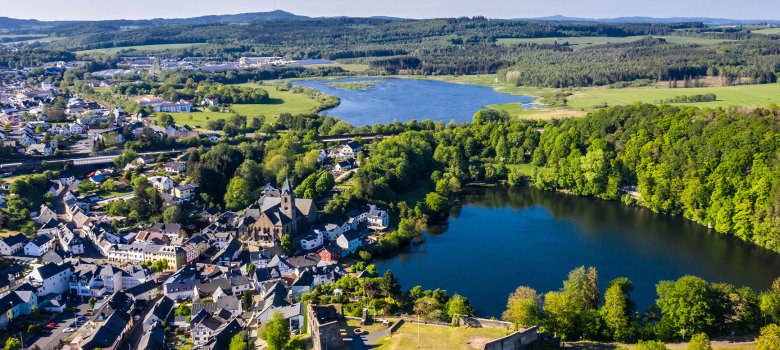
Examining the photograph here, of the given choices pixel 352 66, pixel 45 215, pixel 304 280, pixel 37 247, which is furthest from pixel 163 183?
pixel 352 66

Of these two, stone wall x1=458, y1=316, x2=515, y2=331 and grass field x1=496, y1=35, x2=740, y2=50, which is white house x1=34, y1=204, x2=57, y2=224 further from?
grass field x1=496, y1=35, x2=740, y2=50

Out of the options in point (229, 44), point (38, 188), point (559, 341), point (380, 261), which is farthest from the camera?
point (229, 44)

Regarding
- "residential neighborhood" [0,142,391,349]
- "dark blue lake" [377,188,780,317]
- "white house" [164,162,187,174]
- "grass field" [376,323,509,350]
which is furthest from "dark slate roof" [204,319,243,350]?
"white house" [164,162,187,174]

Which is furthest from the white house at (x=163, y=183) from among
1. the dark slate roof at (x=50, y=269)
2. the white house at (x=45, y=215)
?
the dark slate roof at (x=50, y=269)

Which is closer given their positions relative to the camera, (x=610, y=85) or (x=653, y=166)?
(x=653, y=166)

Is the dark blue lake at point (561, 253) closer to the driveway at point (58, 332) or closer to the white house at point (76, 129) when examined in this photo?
the driveway at point (58, 332)

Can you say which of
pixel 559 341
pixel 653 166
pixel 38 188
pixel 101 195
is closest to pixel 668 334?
pixel 559 341

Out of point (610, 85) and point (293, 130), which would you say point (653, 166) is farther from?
point (610, 85)
